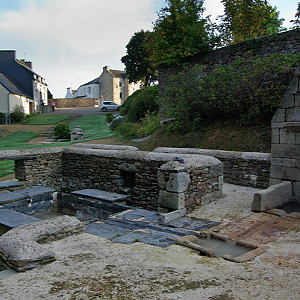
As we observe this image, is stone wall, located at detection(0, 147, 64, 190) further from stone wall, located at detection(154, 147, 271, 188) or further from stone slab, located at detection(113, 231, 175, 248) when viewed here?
stone slab, located at detection(113, 231, 175, 248)

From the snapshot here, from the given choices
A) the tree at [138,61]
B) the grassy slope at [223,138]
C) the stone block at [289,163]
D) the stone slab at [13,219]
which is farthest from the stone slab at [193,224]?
the tree at [138,61]

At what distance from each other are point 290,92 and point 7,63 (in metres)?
37.9

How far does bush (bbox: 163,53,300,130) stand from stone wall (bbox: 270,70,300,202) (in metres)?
5.15

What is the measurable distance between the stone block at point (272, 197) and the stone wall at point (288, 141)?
0.21 meters

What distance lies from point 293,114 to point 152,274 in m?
4.78

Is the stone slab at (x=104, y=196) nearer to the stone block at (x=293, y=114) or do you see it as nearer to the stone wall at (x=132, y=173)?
the stone wall at (x=132, y=173)

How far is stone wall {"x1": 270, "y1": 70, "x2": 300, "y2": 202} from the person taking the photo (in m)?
6.54

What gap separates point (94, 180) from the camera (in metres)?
9.88

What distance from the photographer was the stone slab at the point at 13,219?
5.86m

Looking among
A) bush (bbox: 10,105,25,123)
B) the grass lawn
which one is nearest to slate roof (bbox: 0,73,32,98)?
Answer: bush (bbox: 10,105,25,123)

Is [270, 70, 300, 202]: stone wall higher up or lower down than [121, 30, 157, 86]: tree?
lower down

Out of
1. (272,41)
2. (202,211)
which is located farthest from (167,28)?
(202,211)

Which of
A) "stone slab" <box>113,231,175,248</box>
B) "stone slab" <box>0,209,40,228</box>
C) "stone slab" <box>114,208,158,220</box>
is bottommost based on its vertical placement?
"stone slab" <box>114,208,158,220</box>

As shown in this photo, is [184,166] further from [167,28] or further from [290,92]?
[167,28]
